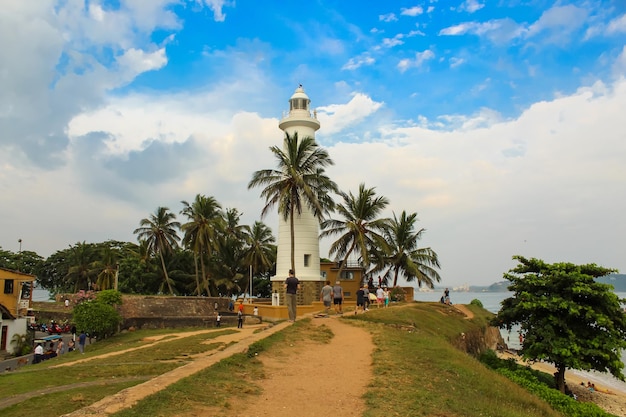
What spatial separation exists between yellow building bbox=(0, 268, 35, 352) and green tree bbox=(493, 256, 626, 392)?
96.0 feet

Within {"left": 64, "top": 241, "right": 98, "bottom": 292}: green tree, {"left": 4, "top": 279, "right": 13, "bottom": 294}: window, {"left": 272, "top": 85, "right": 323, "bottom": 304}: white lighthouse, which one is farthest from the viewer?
{"left": 64, "top": 241, "right": 98, "bottom": 292}: green tree

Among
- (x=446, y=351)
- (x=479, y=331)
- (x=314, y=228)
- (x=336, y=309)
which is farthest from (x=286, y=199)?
(x=446, y=351)

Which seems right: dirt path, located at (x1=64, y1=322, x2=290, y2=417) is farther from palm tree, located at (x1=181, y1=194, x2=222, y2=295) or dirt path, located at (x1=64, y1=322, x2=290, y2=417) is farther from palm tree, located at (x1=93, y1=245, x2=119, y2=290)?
palm tree, located at (x1=93, y1=245, x2=119, y2=290)

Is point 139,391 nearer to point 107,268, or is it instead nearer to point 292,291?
point 292,291

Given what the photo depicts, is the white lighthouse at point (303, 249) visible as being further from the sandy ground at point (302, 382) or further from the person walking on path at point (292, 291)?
the sandy ground at point (302, 382)

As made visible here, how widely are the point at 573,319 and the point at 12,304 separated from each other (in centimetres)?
3366

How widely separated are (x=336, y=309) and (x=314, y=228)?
7.67 metres

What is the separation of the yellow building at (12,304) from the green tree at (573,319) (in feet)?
96.0

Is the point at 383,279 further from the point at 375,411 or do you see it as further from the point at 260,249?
the point at 375,411

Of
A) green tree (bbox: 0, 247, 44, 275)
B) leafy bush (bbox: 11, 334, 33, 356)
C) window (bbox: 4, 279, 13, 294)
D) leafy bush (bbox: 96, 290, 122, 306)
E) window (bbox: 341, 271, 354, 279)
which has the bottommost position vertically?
leafy bush (bbox: 11, 334, 33, 356)

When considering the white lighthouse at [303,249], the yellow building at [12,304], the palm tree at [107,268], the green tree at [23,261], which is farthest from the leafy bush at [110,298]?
the green tree at [23,261]

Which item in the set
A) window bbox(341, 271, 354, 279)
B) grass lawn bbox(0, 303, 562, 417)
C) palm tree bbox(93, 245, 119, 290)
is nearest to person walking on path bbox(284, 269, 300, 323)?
grass lawn bbox(0, 303, 562, 417)

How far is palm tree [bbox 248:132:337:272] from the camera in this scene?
2690 centimetres

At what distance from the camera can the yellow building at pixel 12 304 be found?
29.4m
